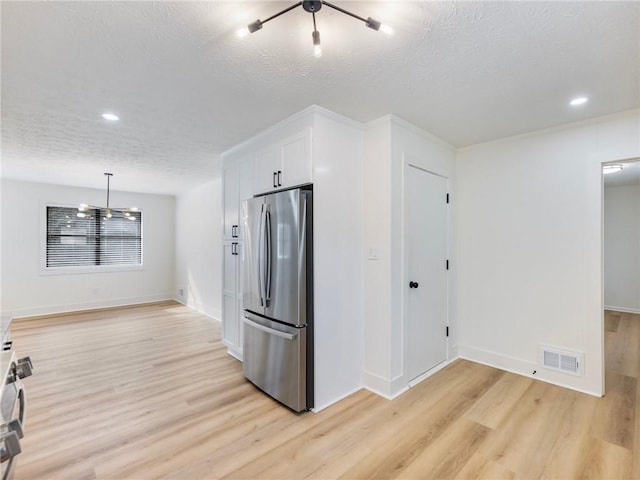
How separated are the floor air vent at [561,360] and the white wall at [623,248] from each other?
464 centimetres

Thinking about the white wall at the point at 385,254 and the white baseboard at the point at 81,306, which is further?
the white baseboard at the point at 81,306

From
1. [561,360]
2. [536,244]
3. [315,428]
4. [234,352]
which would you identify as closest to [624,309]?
[561,360]

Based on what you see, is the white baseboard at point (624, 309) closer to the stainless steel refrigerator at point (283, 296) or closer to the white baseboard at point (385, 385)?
the white baseboard at point (385, 385)

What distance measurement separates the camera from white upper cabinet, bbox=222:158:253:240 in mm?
3447

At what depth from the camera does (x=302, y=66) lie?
1938mm

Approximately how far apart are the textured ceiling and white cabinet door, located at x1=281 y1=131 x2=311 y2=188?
0.25 metres

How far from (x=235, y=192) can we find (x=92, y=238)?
4755 millimetres

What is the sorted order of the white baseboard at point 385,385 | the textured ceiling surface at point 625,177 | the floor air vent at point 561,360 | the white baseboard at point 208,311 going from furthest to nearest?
the white baseboard at point 208,311 → the textured ceiling surface at point 625,177 → the floor air vent at point 561,360 → the white baseboard at point 385,385

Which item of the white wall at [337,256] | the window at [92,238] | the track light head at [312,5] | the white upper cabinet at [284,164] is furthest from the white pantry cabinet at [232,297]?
the window at [92,238]

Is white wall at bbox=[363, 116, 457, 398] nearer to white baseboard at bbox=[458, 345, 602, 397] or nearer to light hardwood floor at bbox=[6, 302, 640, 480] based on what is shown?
light hardwood floor at bbox=[6, 302, 640, 480]

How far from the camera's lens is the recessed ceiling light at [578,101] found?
7.70ft

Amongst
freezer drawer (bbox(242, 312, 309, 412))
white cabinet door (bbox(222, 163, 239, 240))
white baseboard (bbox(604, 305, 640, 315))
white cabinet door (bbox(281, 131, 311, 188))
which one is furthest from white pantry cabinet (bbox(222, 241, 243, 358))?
white baseboard (bbox(604, 305, 640, 315))

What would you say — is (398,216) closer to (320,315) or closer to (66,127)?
(320,315)

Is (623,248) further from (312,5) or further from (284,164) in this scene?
(312,5)
